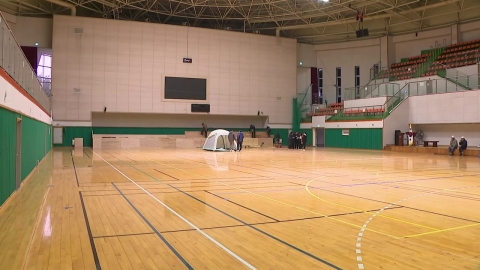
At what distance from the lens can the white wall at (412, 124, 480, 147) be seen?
26641 millimetres

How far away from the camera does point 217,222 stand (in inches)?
239

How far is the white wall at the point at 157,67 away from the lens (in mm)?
32625

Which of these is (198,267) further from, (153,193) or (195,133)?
(195,133)

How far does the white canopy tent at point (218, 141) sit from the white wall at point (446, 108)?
1477 cm

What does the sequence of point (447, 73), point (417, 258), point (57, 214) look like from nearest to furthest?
1. point (417, 258)
2. point (57, 214)
3. point (447, 73)

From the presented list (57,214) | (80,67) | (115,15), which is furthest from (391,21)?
(57,214)

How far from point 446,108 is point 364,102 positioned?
698 cm

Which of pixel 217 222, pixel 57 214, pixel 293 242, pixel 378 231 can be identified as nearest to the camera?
pixel 293 242

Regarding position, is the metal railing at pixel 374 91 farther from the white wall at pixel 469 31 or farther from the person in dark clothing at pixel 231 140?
the person in dark clothing at pixel 231 140

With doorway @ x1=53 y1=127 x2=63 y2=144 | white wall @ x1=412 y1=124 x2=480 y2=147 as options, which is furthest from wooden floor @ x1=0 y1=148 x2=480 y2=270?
doorway @ x1=53 y1=127 x2=63 y2=144

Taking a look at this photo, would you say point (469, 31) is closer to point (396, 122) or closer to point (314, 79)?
point (396, 122)

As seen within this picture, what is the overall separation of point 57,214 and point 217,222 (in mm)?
2868

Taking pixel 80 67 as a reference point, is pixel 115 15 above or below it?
above

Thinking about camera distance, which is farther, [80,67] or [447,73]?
[80,67]
